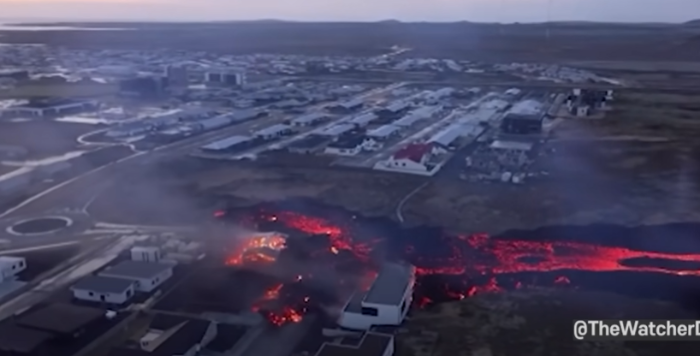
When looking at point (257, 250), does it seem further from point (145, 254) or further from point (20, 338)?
point (20, 338)

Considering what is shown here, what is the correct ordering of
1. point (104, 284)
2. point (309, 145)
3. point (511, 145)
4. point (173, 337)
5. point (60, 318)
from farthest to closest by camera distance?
point (309, 145), point (511, 145), point (104, 284), point (60, 318), point (173, 337)

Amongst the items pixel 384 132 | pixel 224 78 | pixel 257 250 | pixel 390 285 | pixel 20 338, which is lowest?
pixel 20 338

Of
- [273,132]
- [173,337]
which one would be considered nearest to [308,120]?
[273,132]

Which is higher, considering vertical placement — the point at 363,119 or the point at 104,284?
the point at 363,119

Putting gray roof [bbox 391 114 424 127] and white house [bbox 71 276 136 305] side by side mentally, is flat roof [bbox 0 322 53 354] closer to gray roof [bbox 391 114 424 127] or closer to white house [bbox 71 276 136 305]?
white house [bbox 71 276 136 305]

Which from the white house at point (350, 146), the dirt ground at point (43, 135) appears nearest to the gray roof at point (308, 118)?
the white house at point (350, 146)

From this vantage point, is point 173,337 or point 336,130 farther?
point 336,130
